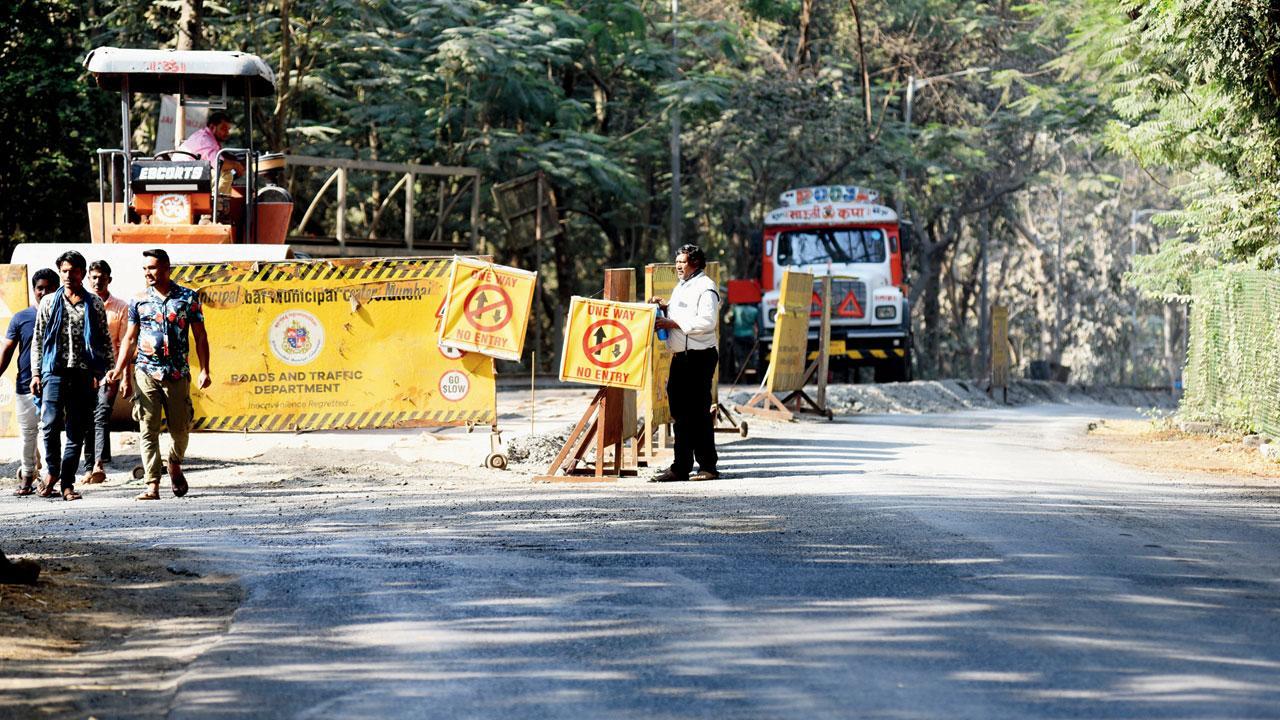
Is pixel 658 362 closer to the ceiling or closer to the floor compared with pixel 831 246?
closer to the floor

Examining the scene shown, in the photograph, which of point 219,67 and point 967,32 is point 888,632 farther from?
point 967,32

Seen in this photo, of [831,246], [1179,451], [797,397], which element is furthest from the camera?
[831,246]

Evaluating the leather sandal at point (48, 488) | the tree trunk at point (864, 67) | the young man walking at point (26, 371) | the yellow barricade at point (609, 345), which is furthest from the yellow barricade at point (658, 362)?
the tree trunk at point (864, 67)

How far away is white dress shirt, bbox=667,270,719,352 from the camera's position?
13297mm

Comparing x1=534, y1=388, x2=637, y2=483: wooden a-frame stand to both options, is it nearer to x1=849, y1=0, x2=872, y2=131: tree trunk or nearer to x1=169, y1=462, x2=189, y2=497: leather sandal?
x1=169, y1=462, x2=189, y2=497: leather sandal

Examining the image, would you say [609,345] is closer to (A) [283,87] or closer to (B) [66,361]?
(B) [66,361]

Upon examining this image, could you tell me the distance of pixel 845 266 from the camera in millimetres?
32062

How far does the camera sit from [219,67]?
61.6 ft

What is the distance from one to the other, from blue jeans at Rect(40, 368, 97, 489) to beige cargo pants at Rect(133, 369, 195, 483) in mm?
551

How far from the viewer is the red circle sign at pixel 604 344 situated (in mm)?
13578

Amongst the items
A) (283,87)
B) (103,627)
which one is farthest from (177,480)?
(283,87)

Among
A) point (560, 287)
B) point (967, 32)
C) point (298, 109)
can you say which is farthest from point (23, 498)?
point (967, 32)

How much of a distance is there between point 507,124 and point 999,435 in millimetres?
15909

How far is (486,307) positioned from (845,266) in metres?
18.6
